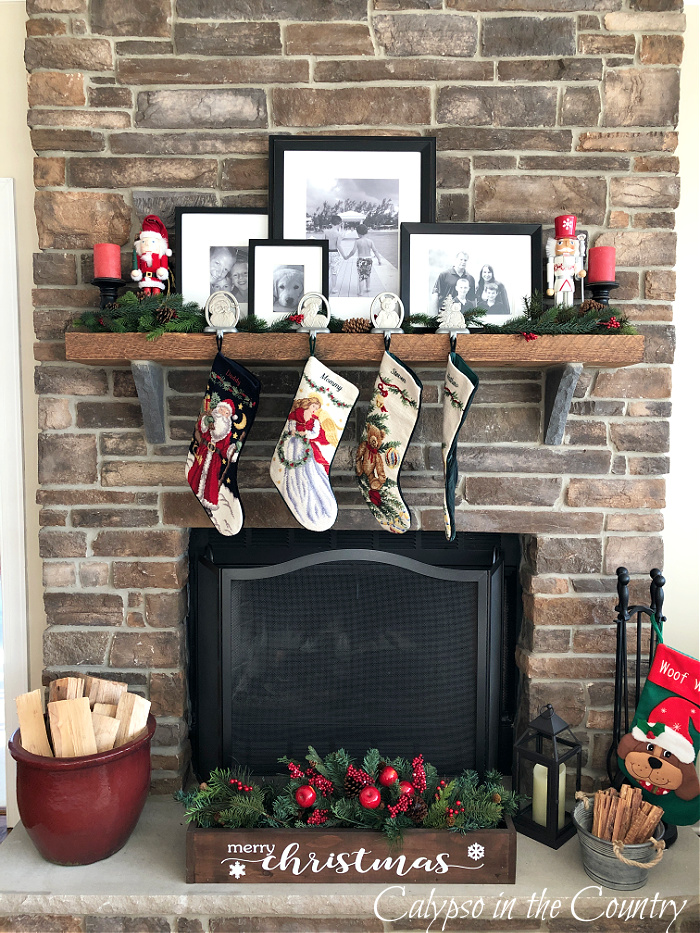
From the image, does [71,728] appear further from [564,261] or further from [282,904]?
[564,261]

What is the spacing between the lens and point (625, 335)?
1.51 m

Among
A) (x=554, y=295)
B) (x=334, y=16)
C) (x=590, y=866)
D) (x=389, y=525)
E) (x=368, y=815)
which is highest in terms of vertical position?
(x=334, y=16)

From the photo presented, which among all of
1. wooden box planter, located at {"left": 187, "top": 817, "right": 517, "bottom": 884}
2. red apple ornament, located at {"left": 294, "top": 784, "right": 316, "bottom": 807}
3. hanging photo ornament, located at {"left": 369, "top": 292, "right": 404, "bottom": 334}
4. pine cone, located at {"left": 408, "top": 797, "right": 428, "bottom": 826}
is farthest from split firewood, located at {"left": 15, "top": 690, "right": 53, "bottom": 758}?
hanging photo ornament, located at {"left": 369, "top": 292, "right": 404, "bottom": 334}

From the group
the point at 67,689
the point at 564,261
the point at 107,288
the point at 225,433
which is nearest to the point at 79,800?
the point at 67,689

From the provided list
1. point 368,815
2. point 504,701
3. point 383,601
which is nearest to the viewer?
point 368,815

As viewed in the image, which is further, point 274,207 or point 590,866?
point 274,207

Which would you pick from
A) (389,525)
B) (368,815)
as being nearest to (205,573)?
(389,525)

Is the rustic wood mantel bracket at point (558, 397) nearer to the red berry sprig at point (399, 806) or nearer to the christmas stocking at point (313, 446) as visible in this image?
the christmas stocking at point (313, 446)

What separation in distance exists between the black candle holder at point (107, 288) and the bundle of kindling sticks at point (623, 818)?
1621 millimetres

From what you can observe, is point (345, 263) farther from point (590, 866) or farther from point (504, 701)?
point (590, 866)

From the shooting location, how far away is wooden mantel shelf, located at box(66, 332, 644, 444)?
1.50 m

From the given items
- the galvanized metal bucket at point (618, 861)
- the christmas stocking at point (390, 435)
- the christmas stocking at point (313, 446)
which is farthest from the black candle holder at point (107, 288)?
the galvanized metal bucket at point (618, 861)

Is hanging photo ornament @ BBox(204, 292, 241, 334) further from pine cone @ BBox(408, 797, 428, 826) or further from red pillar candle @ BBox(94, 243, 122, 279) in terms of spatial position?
pine cone @ BBox(408, 797, 428, 826)

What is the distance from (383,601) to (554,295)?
87 cm
